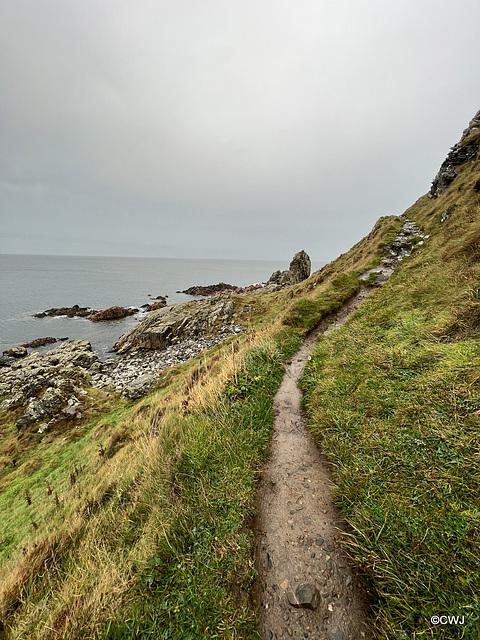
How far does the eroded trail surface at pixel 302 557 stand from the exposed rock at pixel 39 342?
52182 mm

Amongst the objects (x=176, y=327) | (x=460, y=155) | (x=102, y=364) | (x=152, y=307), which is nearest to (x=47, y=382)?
(x=102, y=364)

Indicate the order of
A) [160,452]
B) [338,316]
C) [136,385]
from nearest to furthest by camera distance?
1. [160,452]
2. [338,316]
3. [136,385]

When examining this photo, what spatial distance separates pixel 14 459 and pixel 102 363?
816 inches

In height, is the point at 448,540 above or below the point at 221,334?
above

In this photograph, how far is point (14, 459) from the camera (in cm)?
1429

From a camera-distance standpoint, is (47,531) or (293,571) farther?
(47,531)

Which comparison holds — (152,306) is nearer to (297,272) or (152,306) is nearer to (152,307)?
(152,307)

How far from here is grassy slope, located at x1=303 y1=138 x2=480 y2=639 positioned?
3.08 meters

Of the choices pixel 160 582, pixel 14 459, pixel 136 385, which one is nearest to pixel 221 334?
pixel 136 385

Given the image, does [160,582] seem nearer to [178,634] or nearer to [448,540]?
[178,634]

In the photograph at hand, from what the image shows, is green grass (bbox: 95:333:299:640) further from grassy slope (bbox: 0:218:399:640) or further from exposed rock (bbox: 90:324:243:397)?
exposed rock (bbox: 90:324:243:397)

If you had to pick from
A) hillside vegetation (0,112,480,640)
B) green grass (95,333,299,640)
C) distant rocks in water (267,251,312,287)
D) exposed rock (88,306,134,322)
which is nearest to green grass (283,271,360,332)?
hillside vegetation (0,112,480,640)

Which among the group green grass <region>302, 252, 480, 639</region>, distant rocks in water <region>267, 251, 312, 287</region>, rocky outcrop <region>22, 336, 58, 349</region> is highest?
distant rocks in water <region>267, 251, 312, 287</region>

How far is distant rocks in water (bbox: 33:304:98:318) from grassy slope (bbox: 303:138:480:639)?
7002cm
